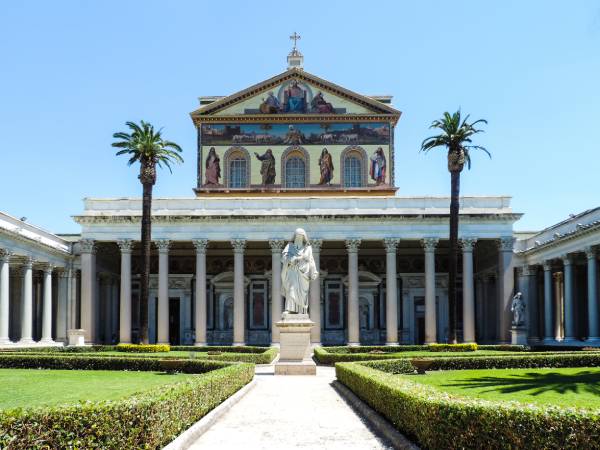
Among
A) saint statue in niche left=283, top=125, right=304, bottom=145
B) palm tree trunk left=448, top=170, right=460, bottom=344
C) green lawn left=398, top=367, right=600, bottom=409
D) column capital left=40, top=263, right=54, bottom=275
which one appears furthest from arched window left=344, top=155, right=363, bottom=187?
green lawn left=398, top=367, right=600, bottom=409

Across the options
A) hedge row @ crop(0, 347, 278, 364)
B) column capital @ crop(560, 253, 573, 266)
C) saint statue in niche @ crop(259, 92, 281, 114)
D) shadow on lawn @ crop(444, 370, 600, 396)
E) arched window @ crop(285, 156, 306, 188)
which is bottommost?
hedge row @ crop(0, 347, 278, 364)

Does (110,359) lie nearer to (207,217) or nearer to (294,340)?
(294,340)

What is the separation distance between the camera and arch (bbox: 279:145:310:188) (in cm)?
5672

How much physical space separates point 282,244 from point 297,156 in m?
9.27

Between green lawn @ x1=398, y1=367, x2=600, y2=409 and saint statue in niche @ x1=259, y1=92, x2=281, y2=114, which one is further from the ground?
saint statue in niche @ x1=259, y1=92, x2=281, y2=114

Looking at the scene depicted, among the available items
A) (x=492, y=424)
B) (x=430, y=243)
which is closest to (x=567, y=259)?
(x=430, y=243)

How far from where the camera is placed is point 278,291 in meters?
48.5

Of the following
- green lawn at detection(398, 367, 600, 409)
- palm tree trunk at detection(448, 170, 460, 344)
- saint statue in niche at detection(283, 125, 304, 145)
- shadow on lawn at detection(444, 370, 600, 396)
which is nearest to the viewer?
green lawn at detection(398, 367, 600, 409)

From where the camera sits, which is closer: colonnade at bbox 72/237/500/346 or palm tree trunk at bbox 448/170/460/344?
palm tree trunk at bbox 448/170/460/344

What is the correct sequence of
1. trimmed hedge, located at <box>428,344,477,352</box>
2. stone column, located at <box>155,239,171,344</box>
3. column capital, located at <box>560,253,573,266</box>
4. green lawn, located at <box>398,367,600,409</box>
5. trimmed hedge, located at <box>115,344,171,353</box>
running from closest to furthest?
green lawn, located at <box>398,367,600,409</box> < trimmed hedge, located at <box>428,344,477,352</box> < trimmed hedge, located at <box>115,344,171,353</box> < column capital, located at <box>560,253,573,266</box> < stone column, located at <box>155,239,171,344</box>

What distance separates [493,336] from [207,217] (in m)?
22.9

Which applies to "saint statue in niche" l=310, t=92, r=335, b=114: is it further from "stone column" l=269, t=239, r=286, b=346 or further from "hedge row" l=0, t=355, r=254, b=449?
"hedge row" l=0, t=355, r=254, b=449

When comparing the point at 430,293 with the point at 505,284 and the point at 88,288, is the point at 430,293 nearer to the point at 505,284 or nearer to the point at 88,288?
the point at 505,284

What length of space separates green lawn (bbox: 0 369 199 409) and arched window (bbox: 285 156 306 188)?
102 feet
